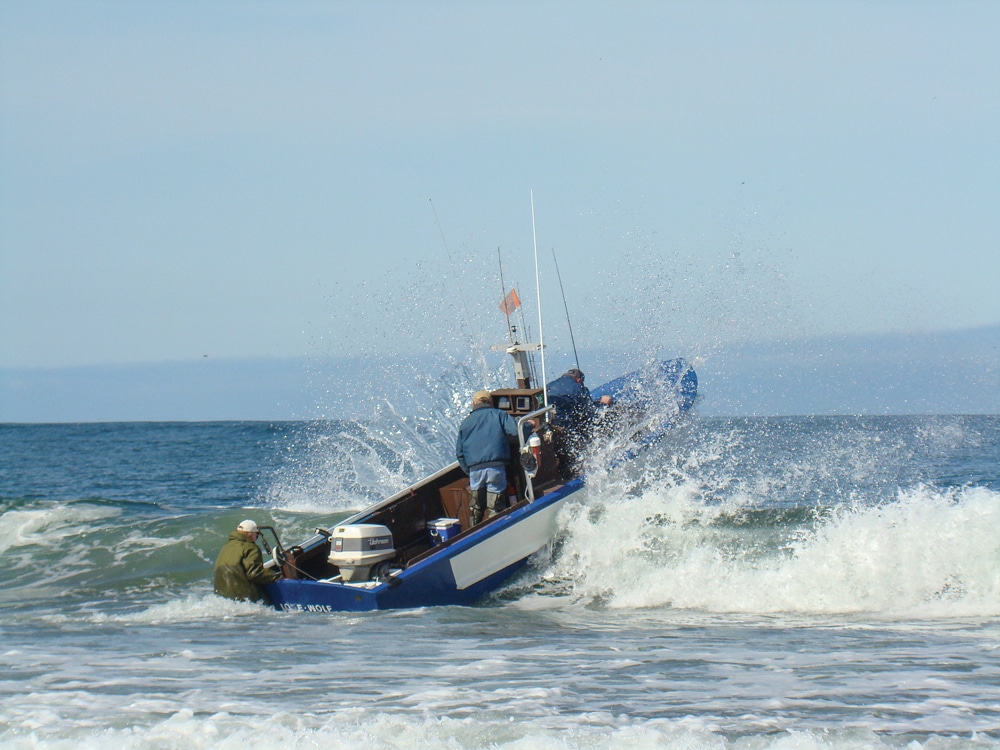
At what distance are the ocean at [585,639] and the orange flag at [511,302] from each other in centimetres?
213

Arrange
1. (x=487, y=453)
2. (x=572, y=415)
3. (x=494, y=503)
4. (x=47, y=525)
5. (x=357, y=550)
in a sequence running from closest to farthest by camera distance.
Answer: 1. (x=357, y=550)
2. (x=487, y=453)
3. (x=494, y=503)
4. (x=572, y=415)
5. (x=47, y=525)

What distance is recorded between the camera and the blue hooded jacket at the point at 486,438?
938 cm

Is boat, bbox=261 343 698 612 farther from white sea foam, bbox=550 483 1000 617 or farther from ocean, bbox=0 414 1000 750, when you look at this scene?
white sea foam, bbox=550 483 1000 617

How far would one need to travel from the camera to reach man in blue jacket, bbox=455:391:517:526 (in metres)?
9.39

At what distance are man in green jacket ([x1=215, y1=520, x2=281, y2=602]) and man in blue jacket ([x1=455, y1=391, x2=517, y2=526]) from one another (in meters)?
2.10

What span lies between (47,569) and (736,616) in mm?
9179

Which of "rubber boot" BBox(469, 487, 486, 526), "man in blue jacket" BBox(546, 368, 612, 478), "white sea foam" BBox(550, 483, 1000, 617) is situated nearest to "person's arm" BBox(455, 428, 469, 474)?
"rubber boot" BBox(469, 487, 486, 526)

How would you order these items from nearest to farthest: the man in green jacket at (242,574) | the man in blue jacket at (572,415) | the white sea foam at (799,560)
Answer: the white sea foam at (799,560), the man in green jacket at (242,574), the man in blue jacket at (572,415)

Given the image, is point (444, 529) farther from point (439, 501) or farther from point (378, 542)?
point (439, 501)

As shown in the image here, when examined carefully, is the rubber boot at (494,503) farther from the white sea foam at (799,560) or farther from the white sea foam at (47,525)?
the white sea foam at (47,525)

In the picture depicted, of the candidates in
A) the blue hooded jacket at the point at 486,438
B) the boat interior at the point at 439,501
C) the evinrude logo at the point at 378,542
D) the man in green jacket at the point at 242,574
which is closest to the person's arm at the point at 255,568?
the man in green jacket at the point at 242,574

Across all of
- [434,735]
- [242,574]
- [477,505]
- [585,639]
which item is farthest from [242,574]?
[434,735]

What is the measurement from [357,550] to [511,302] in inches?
138

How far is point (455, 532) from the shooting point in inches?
375
